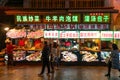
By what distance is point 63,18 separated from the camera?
96.5ft

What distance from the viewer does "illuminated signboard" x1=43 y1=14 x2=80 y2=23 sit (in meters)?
29.3

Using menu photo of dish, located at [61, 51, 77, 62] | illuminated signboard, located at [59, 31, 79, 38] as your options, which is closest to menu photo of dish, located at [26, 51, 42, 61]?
menu photo of dish, located at [61, 51, 77, 62]

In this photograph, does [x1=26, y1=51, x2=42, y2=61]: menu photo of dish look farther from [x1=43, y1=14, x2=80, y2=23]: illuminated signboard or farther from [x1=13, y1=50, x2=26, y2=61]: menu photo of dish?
[x1=43, y1=14, x2=80, y2=23]: illuminated signboard

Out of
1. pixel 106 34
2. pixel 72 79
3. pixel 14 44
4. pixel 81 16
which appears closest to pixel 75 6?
pixel 81 16

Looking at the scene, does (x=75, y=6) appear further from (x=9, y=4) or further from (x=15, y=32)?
(x=9, y=4)

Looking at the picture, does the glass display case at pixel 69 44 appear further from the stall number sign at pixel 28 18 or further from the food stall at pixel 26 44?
the stall number sign at pixel 28 18

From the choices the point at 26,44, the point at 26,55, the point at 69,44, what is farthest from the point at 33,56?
the point at 69,44

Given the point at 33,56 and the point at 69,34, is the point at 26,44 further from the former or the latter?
the point at 69,34

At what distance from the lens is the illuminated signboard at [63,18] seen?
29344 mm

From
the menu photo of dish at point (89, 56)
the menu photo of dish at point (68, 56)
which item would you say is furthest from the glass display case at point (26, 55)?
the menu photo of dish at point (89, 56)

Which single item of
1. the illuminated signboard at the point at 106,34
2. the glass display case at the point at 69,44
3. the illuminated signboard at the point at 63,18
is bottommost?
the glass display case at the point at 69,44

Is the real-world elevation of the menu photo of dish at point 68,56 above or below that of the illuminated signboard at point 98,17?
below

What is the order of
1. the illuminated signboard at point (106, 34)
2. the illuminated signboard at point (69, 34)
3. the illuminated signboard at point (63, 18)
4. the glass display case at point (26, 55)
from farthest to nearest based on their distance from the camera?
1. the illuminated signboard at point (63, 18)
2. the glass display case at point (26, 55)
3. the illuminated signboard at point (69, 34)
4. the illuminated signboard at point (106, 34)

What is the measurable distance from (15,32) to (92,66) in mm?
6509
